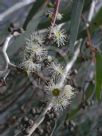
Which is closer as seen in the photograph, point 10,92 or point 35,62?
point 35,62

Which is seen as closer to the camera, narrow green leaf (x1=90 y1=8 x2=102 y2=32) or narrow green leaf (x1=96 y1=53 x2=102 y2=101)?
narrow green leaf (x1=96 y1=53 x2=102 y2=101)

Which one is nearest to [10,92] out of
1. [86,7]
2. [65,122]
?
[65,122]

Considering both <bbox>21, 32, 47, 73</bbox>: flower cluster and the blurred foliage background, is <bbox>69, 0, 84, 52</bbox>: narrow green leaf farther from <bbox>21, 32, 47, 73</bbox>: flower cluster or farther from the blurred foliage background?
<bbox>21, 32, 47, 73</bbox>: flower cluster

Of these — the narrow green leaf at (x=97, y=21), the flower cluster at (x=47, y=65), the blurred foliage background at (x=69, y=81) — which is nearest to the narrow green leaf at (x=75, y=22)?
the blurred foliage background at (x=69, y=81)

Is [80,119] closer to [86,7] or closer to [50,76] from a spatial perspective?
[86,7]

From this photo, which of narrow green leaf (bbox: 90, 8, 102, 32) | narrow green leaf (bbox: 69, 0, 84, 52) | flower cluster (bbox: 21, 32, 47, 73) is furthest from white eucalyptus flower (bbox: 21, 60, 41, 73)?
narrow green leaf (bbox: 90, 8, 102, 32)

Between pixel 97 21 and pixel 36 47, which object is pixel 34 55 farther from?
pixel 97 21

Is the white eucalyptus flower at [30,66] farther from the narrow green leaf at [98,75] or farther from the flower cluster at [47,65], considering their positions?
the narrow green leaf at [98,75]

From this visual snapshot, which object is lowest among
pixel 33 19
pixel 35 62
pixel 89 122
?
pixel 89 122

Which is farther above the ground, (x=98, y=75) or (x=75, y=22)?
(x=75, y=22)

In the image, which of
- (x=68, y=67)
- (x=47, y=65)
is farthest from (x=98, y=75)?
(x=47, y=65)

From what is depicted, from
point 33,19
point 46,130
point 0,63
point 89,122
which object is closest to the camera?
point 0,63
